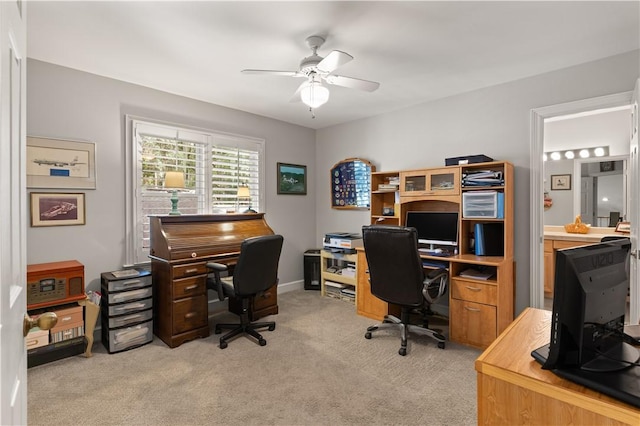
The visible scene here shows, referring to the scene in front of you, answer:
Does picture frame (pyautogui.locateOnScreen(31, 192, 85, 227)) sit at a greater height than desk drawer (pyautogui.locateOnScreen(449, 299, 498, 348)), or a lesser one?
greater

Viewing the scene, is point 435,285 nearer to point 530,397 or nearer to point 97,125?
point 530,397

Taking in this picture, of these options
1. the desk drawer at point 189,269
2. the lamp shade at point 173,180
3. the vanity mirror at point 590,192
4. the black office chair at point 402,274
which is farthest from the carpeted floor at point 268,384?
the vanity mirror at point 590,192

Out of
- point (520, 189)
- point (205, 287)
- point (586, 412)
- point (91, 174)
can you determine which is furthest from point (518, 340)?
point (91, 174)

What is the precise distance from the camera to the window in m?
3.48

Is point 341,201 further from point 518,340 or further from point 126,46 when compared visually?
→ point 518,340

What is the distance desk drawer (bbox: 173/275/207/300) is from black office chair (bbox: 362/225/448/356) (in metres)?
1.62

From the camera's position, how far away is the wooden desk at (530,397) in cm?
94

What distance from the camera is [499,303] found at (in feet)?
9.47

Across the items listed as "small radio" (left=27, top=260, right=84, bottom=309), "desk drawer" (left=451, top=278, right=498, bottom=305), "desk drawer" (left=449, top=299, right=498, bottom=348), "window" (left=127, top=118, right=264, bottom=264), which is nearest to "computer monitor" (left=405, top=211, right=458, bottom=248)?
"desk drawer" (left=451, top=278, right=498, bottom=305)

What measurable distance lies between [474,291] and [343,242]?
183 centimetres

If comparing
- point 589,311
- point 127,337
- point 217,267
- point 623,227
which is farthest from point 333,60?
point 623,227

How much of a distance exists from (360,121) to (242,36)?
2.57 m

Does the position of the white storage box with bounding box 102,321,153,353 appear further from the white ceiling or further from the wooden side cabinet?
the white ceiling

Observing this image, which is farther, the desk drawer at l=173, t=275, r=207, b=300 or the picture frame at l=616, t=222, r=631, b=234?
the picture frame at l=616, t=222, r=631, b=234
